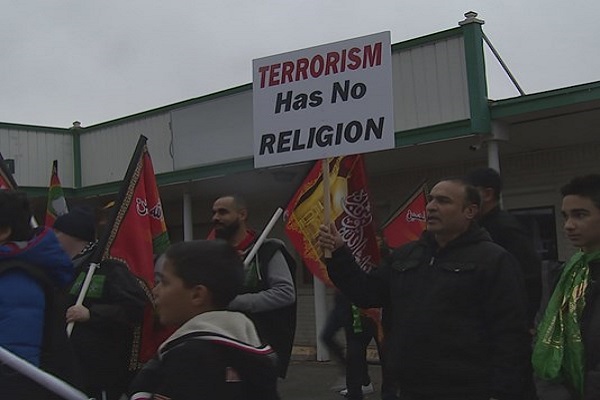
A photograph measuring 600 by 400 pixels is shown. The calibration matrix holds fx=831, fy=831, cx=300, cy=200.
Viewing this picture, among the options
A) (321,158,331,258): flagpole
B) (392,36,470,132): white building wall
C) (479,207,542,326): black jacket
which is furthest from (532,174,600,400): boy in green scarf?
(392,36,470,132): white building wall

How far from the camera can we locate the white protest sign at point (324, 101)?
4.75 m

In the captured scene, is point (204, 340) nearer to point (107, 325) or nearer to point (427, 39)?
point (107, 325)

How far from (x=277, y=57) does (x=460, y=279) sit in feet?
7.17

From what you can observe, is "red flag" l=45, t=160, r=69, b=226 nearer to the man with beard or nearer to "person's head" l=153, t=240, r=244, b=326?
the man with beard

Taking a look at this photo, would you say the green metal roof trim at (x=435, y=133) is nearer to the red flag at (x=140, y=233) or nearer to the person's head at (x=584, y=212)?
the red flag at (x=140, y=233)

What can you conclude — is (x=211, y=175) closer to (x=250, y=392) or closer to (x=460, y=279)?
(x=460, y=279)

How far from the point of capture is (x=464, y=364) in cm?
357

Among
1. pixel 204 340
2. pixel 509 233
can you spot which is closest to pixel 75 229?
pixel 509 233

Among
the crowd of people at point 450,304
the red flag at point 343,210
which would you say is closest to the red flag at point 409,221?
the red flag at point 343,210

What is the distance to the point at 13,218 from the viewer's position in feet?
11.8

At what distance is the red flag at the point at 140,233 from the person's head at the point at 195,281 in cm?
293

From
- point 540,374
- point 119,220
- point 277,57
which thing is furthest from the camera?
point 119,220

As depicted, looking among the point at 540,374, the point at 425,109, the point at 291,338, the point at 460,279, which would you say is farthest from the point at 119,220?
the point at 425,109

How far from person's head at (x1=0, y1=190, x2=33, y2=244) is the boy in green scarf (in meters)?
2.26
